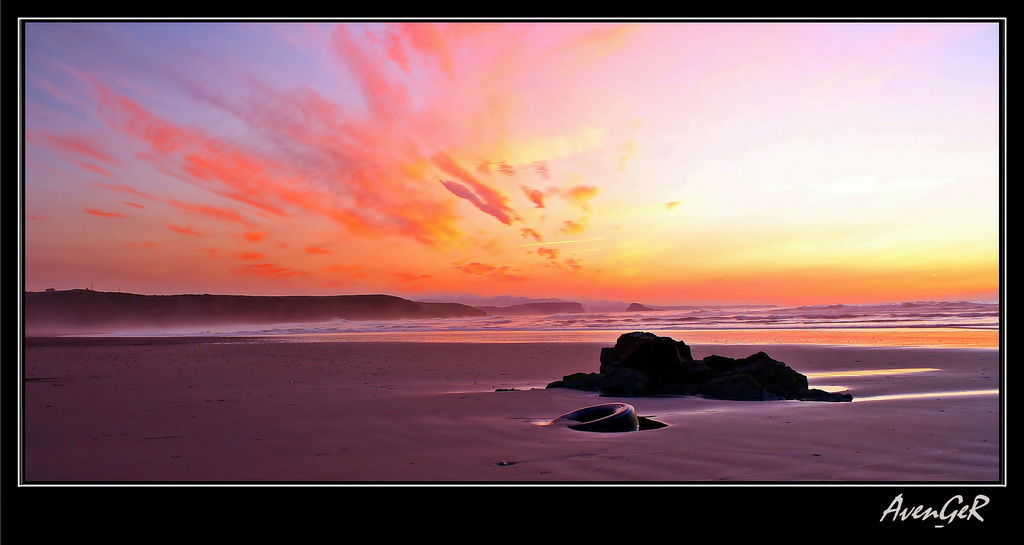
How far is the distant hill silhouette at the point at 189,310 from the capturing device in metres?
43.9

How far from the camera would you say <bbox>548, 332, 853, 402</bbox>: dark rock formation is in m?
7.59

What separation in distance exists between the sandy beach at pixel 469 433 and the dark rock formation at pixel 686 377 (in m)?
0.37

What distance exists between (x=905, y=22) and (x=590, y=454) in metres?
3.96

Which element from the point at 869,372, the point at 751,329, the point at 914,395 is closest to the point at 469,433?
the point at 914,395

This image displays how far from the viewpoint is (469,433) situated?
17.5ft

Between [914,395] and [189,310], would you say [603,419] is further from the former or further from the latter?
[189,310]

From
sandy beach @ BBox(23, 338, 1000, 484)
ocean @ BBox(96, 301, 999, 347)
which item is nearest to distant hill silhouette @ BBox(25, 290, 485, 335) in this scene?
ocean @ BBox(96, 301, 999, 347)

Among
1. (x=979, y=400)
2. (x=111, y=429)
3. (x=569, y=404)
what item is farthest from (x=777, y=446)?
(x=111, y=429)

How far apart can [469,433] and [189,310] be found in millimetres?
55462

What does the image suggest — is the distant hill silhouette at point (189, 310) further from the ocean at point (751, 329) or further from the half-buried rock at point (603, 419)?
the half-buried rock at point (603, 419)

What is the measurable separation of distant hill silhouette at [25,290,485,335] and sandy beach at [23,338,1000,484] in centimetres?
3855

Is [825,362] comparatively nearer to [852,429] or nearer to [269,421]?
[852,429]

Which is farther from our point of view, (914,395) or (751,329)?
(751,329)

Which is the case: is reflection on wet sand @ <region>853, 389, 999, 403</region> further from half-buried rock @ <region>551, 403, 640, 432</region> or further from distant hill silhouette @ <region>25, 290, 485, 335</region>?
distant hill silhouette @ <region>25, 290, 485, 335</region>
